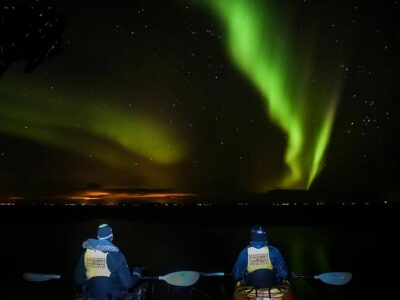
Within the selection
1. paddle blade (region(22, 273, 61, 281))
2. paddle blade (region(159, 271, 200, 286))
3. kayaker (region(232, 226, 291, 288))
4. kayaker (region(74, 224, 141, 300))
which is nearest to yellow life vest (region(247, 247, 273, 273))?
kayaker (region(232, 226, 291, 288))

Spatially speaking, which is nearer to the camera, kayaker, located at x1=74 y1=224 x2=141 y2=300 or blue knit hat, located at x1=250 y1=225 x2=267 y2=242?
kayaker, located at x1=74 y1=224 x2=141 y2=300

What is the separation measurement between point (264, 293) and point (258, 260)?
1.66ft

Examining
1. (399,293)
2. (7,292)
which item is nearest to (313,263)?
(399,293)

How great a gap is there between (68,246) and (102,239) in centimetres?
2328

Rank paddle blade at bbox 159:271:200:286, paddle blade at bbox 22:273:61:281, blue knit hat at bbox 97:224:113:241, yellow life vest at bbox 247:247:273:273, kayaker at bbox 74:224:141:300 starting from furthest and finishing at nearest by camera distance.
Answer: paddle blade at bbox 159:271:200:286
paddle blade at bbox 22:273:61:281
yellow life vest at bbox 247:247:273:273
blue knit hat at bbox 97:224:113:241
kayaker at bbox 74:224:141:300

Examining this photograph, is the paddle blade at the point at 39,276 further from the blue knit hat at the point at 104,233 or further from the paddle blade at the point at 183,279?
the blue knit hat at the point at 104,233

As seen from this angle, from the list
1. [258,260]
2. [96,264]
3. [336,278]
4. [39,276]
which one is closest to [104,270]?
[96,264]

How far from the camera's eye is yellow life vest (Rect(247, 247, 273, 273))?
7.83m

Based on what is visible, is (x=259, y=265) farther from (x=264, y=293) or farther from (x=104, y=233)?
(x=104, y=233)

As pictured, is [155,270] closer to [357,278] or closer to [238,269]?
[357,278]

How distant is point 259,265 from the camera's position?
782 cm

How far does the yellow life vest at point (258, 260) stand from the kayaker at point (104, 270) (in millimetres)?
1808

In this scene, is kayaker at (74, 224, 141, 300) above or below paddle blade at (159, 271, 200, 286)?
below

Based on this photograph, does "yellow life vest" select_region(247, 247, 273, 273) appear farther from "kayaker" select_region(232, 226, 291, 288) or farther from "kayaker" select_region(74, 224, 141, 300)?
"kayaker" select_region(74, 224, 141, 300)
